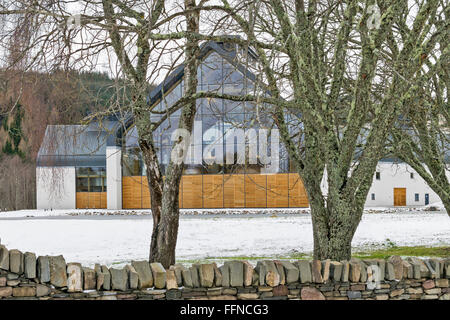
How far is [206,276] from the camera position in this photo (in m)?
5.16

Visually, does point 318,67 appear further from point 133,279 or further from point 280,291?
point 133,279

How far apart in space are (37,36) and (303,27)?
391 centimetres

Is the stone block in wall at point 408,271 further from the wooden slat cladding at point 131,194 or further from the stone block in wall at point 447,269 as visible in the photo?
the wooden slat cladding at point 131,194

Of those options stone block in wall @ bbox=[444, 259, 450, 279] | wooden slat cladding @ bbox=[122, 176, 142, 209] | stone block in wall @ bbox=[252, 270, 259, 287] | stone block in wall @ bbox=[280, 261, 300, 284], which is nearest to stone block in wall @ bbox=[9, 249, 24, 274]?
stone block in wall @ bbox=[252, 270, 259, 287]

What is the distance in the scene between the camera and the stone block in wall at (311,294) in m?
5.25

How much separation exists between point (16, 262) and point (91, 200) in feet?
101

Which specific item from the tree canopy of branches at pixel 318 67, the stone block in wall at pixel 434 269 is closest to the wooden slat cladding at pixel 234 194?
the tree canopy of branches at pixel 318 67

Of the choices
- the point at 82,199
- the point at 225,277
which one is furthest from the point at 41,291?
the point at 82,199

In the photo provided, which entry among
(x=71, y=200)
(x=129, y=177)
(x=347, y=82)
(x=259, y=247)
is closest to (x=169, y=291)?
(x=347, y=82)

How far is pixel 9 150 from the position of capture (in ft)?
114

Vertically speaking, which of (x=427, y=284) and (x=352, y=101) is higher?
(x=352, y=101)

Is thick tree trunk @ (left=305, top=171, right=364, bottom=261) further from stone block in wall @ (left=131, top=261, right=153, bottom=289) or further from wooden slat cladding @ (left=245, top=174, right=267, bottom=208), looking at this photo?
wooden slat cladding @ (left=245, top=174, right=267, bottom=208)

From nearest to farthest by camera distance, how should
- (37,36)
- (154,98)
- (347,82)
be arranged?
(37,36), (347,82), (154,98)
